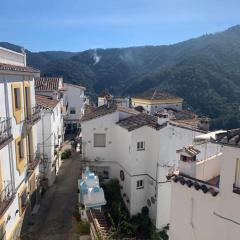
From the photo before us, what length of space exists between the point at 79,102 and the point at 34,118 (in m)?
36.7

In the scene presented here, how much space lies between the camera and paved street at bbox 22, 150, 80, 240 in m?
21.5

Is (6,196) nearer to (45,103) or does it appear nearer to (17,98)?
(17,98)

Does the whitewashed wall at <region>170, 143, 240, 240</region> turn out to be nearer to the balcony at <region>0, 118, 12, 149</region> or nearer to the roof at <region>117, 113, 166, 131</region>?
the balcony at <region>0, 118, 12, 149</region>

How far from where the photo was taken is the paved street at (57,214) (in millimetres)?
21516

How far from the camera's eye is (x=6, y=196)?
55.8 ft

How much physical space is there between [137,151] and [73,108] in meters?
33.9

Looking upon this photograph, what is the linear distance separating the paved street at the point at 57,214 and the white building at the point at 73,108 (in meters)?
25.3

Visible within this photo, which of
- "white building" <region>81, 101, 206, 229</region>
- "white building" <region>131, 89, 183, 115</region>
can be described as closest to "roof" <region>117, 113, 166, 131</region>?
"white building" <region>81, 101, 206, 229</region>

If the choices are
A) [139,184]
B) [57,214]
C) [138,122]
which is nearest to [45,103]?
[138,122]

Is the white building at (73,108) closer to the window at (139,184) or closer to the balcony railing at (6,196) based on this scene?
the window at (139,184)

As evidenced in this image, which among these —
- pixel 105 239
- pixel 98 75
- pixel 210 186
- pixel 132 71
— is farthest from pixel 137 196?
pixel 132 71

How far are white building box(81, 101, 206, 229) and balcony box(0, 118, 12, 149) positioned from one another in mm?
11693

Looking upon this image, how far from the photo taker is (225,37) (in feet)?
398

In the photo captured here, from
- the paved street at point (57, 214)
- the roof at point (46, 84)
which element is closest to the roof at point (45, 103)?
the paved street at point (57, 214)
